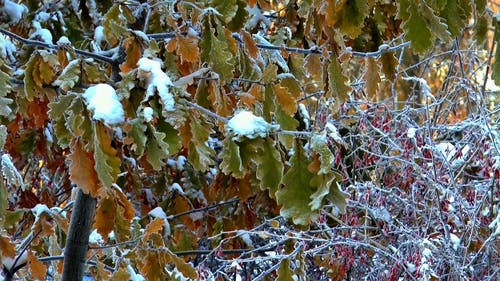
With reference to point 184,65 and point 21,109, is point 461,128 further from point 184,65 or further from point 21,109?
point 21,109

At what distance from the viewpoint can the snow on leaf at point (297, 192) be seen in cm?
154

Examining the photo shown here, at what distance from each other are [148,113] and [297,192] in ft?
1.19

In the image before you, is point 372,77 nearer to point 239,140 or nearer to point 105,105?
point 239,140

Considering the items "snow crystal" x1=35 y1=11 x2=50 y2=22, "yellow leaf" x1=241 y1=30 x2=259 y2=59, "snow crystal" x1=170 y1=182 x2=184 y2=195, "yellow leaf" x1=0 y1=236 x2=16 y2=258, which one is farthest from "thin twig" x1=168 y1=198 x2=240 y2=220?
"yellow leaf" x1=241 y1=30 x2=259 y2=59

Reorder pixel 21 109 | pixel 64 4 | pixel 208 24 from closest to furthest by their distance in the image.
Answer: pixel 208 24, pixel 21 109, pixel 64 4

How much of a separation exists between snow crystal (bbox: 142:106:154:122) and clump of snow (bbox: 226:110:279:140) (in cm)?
18

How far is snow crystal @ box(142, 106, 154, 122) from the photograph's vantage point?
155 cm

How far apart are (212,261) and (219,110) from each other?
2.40 meters

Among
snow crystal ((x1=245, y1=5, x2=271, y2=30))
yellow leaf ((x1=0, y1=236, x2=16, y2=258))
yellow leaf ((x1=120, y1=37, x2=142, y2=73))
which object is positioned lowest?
yellow leaf ((x1=0, y1=236, x2=16, y2=258))

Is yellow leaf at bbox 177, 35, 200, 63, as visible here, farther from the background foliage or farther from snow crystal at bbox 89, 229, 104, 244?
snow crystal at bbox 89, 229, 104, 244

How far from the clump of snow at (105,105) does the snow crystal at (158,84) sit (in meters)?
0.07

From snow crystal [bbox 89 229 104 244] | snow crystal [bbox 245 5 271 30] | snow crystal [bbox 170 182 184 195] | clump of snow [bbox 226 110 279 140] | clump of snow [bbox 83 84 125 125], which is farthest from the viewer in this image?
snow crystal [bbox 170 182 184 195]

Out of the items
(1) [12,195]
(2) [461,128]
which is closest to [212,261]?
(1) [12,195]

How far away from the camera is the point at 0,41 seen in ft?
7.06
